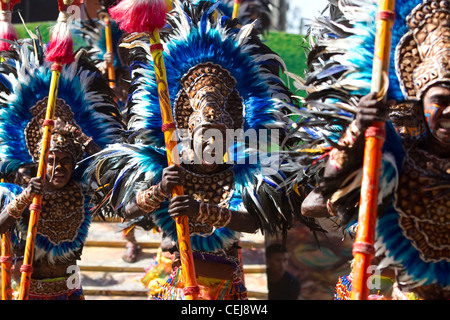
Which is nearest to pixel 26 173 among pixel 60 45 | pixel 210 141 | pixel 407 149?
pixel 60 45

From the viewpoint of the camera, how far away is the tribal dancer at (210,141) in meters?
3.91

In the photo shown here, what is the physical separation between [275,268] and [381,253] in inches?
174

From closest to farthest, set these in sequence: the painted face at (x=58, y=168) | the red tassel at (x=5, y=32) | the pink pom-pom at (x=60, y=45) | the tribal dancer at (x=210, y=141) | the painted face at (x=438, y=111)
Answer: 1. the painted face at (x=438, y=111)
2. the tribal dancer at (x=210, y=141)
3. the pink pom-pom at (x=60, y=45)
4. the painted face at (x=58, y=168)
5. the red tassel at (x=5, y=32)

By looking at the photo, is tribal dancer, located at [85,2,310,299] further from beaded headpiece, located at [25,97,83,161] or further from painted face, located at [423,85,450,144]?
painted face, located at [423,85,450,144]

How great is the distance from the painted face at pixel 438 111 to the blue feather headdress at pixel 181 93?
54.2 inches

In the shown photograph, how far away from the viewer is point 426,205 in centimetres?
275

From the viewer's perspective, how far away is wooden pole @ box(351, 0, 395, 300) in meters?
2.51

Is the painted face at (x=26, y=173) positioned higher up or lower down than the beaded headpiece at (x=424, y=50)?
lower down

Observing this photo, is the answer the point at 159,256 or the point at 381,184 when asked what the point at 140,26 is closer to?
the point at 381,184

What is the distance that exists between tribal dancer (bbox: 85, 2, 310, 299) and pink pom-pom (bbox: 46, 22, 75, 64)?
530 mm

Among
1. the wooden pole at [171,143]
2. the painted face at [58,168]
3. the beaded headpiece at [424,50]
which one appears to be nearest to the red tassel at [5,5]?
the painted face at [58,168]

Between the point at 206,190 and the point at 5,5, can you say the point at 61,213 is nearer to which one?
the point at 206,190

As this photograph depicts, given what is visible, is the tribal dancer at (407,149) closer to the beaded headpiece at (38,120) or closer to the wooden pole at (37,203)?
the wooden pole at (37,203)

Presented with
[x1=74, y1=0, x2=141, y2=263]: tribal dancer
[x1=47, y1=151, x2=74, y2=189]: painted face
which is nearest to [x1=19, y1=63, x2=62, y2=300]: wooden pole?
[x1=47, y1=151, x2=74, y2=189]: painted face
